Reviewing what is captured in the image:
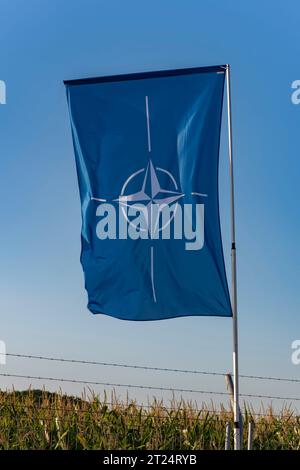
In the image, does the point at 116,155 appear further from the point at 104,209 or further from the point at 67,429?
the point at 67,429

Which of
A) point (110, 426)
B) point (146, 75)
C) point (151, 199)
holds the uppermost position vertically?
point (146, 75)

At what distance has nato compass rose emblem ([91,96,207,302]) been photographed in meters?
11.2

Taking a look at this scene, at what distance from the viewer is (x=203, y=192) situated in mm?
11125

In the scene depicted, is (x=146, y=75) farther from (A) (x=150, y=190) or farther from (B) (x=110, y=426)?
(B) (x=110, y=426)

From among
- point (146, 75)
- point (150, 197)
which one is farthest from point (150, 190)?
point (146, 75)

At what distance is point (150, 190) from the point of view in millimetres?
11266

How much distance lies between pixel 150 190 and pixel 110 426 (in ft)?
19.8

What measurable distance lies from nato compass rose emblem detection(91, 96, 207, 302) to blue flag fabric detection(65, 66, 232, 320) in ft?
0.05

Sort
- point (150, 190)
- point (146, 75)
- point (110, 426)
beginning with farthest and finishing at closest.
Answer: point (110, 426) → point (146, 75) → point (150, 190)

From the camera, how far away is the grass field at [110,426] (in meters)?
14.4

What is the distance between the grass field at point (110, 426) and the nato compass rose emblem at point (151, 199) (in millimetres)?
4862

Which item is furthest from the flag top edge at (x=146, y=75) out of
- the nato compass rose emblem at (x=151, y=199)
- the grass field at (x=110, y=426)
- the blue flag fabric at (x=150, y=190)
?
the grass field at (x=110, y=426)

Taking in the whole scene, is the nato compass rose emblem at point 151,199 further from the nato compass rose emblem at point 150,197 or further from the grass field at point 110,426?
the grass field at point 110,426
